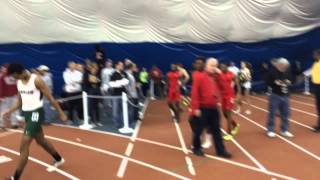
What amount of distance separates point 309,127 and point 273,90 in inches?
85.6

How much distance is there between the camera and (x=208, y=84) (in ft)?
30.5

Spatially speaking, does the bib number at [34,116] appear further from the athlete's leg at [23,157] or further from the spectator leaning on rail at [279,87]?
the spectator leaning on rail at [279,87]

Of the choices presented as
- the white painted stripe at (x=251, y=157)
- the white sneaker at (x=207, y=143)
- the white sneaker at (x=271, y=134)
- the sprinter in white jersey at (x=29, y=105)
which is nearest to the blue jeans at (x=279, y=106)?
the white sneaker at (x=271, y=134)

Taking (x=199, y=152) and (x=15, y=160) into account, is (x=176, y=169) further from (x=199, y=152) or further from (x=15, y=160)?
(x=15, y=160)

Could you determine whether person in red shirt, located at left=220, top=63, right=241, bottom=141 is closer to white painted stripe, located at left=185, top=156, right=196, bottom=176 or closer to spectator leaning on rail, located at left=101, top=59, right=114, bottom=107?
white painted stripe, located at left=185, top=156, right=196, bottom=176

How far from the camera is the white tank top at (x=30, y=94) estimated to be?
781 cm

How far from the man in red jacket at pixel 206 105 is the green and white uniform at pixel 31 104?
284 cm

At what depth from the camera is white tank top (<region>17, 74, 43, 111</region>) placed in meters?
7.81

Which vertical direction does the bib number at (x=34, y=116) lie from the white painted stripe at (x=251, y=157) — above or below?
above

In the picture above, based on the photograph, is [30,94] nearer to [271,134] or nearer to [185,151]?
[185,151]

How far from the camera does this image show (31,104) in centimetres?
789

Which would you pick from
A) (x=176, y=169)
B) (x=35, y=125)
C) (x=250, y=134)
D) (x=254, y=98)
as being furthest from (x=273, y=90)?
(x=254, y=98)

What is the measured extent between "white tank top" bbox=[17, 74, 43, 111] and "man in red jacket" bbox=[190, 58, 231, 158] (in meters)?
2.84

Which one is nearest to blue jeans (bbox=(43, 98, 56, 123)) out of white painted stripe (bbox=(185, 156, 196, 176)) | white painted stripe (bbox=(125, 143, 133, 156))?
Result: white painted stripe (bbox=(125, 143, 133, 156))
